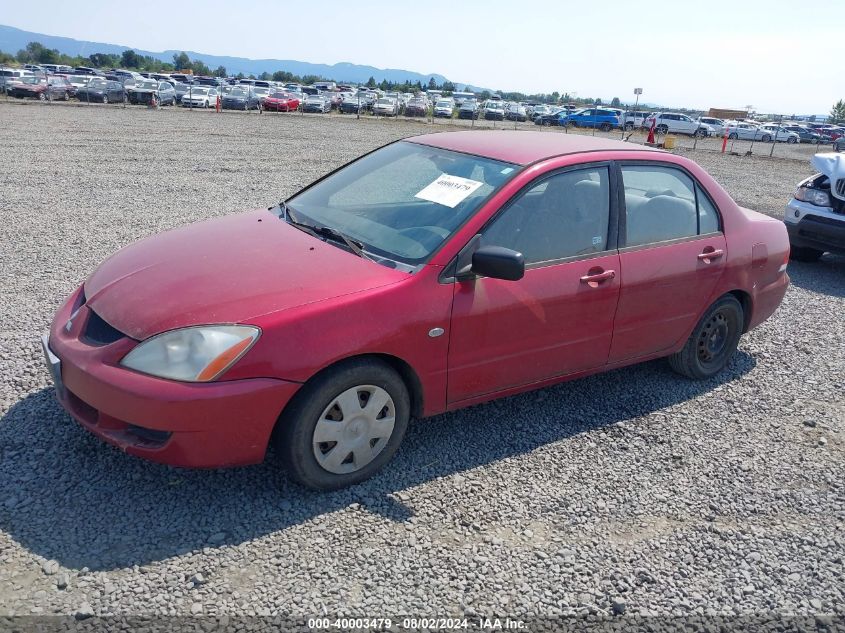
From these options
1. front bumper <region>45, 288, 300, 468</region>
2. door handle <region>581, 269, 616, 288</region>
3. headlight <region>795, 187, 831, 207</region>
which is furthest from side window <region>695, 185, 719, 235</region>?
headlight <region>795, 187, 831, 207</region>

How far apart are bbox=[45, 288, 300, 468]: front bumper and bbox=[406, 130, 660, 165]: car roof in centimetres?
197

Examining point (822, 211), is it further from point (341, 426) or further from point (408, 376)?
point (341, 426)

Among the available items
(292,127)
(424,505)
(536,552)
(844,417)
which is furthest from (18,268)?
(292,127)

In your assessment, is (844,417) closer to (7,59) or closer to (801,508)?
(801,508)

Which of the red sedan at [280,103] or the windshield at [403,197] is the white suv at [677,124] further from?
the windshield at [403,197]

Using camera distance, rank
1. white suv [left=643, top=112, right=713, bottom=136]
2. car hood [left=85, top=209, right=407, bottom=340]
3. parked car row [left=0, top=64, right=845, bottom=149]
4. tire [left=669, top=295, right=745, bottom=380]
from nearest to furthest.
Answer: car hood [left=85, top=209, right=407, bottom=340] < tire [left=669, top=295, right=745, bottom=380] < parked car row [left=0, top=64, right=845, bottom=149] < white suv [left=643, top=112, right=713, bottom=136]

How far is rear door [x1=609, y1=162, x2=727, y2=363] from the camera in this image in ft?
13.8

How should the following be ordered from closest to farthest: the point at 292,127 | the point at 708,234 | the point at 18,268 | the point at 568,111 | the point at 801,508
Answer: the point at 801,508
the point at 708,234
the point at 18,268
the point at 292,127
the point at 568,111

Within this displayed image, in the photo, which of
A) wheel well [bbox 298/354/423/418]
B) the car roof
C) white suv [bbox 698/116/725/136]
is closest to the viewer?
wheel well [bbox 298/354/423/418]

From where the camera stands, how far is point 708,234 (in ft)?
15.3

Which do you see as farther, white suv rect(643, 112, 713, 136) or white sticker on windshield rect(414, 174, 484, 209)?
white suv rect(643, 112, 713, 136)

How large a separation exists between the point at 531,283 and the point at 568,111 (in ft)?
144

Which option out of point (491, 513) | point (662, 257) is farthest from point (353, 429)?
point (662, 257)

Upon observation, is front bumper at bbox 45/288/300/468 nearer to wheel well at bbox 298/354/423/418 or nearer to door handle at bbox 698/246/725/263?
wheel well at bbox 298/354/423/418
